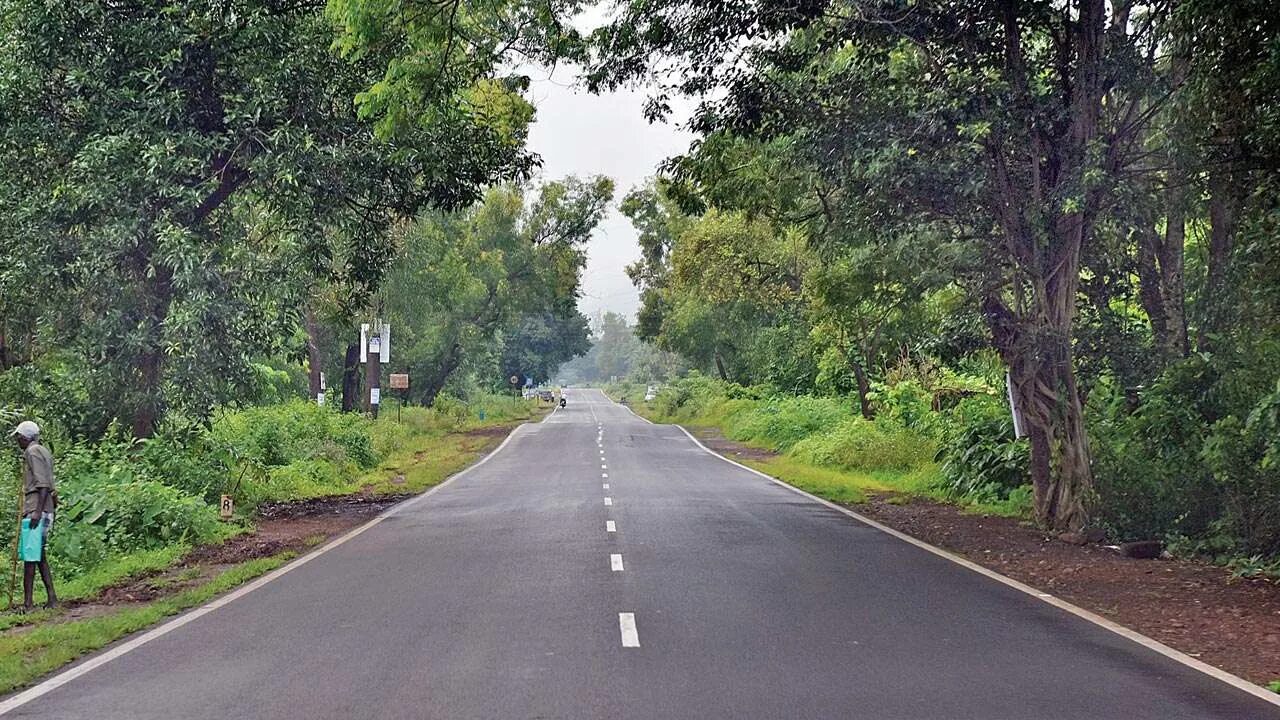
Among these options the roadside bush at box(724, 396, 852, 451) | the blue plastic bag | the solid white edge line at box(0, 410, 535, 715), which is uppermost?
the roadside bush at box(724, 396, 852, 451)

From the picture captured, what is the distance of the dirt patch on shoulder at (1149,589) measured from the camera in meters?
9.16

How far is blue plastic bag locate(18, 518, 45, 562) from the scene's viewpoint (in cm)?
1105

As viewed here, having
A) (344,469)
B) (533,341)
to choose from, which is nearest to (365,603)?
(344,469)

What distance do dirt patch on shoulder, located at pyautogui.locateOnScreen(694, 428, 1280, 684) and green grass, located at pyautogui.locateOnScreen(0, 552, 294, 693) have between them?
815 centimetres

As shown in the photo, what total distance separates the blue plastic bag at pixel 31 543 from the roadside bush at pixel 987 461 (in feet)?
49.1

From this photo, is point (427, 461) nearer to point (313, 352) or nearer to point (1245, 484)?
point (313, 352)

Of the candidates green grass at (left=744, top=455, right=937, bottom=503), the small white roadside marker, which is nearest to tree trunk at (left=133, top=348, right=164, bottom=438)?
the small white roadside marker

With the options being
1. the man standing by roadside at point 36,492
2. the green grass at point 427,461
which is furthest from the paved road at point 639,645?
the green grass at point 427,461

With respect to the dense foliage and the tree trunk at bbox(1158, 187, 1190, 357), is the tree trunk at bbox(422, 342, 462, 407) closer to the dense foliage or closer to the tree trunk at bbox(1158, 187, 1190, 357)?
the dense foliage

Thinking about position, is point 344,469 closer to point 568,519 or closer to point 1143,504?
point 568,519

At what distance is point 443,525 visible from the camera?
58.5ft

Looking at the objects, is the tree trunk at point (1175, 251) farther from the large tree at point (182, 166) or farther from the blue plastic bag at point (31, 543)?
the blue plastic bag at point (31, 543)

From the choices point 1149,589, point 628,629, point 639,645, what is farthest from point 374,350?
point 639,645

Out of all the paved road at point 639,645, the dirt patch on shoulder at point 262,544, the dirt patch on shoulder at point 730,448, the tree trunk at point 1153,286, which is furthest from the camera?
the dirt patch on shoulder at point 730,448
